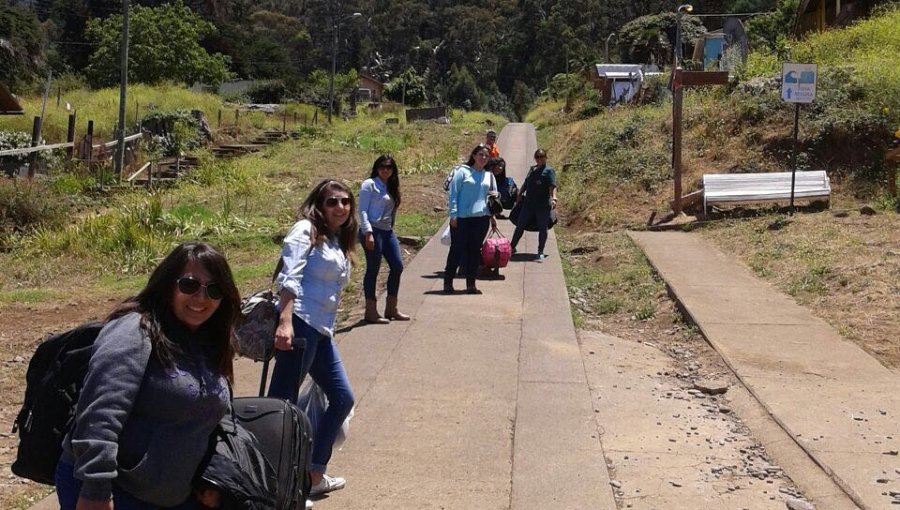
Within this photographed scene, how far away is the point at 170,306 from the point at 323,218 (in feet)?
6.13

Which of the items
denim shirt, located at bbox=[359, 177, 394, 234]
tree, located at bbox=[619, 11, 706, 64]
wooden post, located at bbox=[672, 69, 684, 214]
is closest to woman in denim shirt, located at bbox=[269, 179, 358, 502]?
denim shirt, located at bbox=[359, 177, 394, 234]

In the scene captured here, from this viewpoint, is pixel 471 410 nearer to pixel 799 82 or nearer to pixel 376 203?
pixel 376 203

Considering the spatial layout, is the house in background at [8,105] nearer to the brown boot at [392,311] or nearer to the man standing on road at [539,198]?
the man standing on road at [539,198]

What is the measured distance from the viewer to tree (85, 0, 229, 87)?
195ft

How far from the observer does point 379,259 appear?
29.7 ft

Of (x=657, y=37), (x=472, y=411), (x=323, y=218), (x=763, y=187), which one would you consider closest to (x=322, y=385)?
(x=323, y=218)

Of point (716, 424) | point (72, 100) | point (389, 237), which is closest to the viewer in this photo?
point (716, 424)

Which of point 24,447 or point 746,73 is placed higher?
point 746,73

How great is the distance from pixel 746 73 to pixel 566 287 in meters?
12.7

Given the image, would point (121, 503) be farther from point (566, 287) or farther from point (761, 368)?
point (566, 287)

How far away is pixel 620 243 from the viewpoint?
1431cm

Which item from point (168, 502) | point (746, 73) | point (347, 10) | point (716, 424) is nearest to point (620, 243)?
point (716, 424)

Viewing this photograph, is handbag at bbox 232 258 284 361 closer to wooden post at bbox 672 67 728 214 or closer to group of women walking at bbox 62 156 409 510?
group of women walking at bbox 62 156 409 510

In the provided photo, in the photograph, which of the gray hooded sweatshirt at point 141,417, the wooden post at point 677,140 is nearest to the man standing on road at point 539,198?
the wooden post at point 677,140
